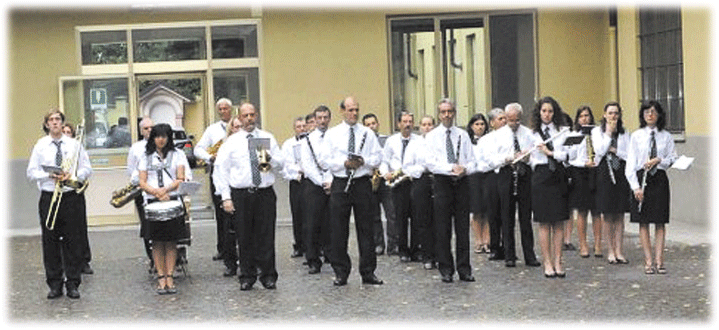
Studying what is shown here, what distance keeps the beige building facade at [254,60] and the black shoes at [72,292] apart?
965 centimetres

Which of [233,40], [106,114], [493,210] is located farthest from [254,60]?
[493,210]

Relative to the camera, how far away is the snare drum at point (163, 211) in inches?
536

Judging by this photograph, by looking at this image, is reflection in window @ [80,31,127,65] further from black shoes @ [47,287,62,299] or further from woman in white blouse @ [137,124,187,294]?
black shoes @ [47,287,62,299]

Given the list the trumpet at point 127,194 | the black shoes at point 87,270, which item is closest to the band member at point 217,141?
the trumpet at point 127,194

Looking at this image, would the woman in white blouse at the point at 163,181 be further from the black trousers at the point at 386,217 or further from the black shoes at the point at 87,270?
the black trousers at the point at 386,217

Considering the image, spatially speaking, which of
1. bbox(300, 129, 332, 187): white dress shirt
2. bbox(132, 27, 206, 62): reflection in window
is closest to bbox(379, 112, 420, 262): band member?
bbox(300, 129, 332, 187): white dress shirt

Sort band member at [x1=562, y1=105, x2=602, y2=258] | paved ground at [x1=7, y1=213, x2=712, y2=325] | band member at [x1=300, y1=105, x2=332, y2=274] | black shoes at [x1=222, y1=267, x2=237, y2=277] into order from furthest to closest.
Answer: band member at [x1=562, y1=105, x2=602, y2=258], black shoes at [x1=222, y1=267, x2=237, y2=277], band member at [x1=300, y1=105, x2=332, y2=274], paved ground at [x1=7, y1=213, x2=712, y2=325]

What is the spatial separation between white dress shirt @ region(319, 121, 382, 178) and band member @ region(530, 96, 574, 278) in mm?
1641

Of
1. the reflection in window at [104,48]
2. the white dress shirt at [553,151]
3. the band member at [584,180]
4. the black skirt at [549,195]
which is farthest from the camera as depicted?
the reflection in window at [104,48]

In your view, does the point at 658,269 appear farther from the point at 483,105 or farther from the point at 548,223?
the point at 483,105

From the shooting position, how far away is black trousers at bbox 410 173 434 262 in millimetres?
14797

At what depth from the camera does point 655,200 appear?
14188 mm

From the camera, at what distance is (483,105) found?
23656 millimetres

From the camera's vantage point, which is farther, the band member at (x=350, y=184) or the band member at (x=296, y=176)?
the band member at (x=296, y=176)
